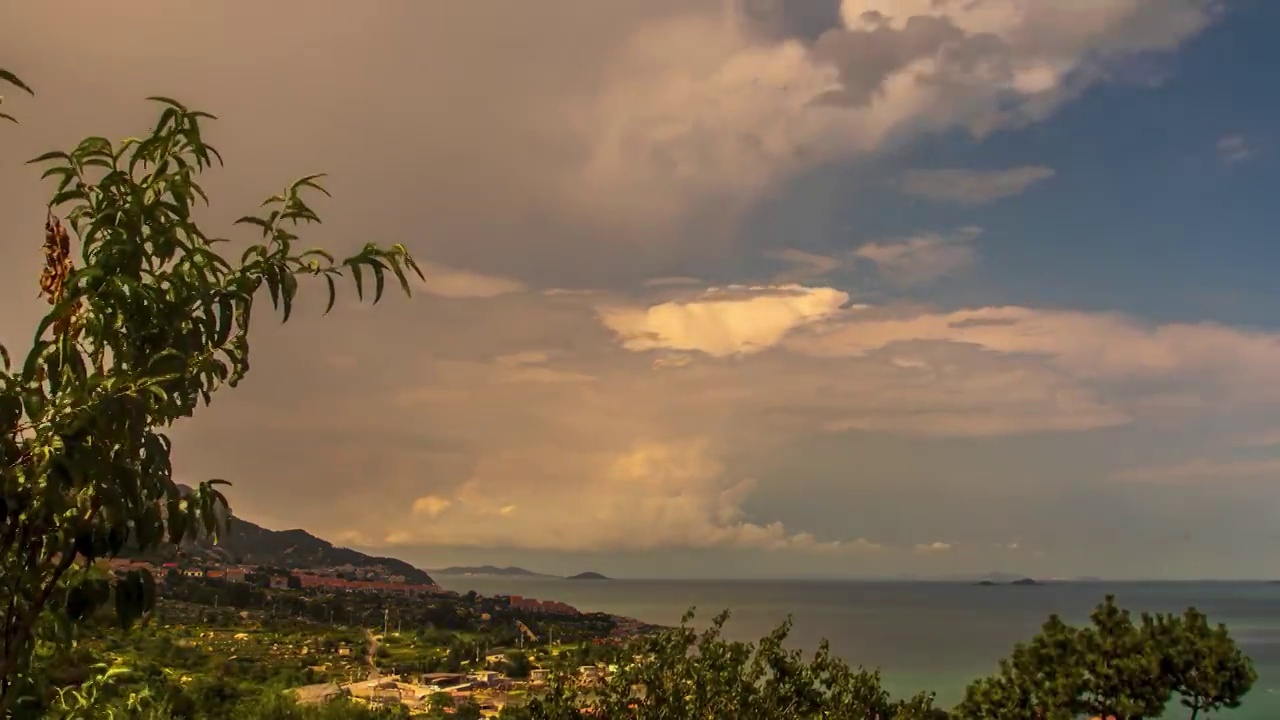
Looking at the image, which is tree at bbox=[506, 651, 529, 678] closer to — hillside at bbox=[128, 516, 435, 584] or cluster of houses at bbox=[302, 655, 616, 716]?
cluster of houses at bbox=[302, 655, 616, 716]

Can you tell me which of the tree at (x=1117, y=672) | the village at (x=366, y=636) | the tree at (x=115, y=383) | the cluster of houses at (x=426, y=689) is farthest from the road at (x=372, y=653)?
the tree at (x=115, y=383)

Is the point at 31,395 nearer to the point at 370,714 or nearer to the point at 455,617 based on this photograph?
the point at 370,714

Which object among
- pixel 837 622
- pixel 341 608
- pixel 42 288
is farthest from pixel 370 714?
pixel 837 622

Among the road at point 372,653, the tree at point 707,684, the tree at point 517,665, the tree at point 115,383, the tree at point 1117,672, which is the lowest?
the road at point 372,653

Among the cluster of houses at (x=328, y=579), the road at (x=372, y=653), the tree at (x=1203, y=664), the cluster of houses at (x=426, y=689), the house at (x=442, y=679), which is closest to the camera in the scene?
the tree at (x=1203, y=664)

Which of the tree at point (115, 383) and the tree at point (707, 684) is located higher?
the tree at point (115, 383)

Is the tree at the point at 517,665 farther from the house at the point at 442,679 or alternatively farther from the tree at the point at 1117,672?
the tree at the point at 1117,672

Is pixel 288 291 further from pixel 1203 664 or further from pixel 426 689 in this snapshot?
pixel 426 689

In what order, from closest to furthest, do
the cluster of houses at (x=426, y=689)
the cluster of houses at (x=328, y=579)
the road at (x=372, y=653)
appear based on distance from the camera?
the cluster of houses at (x=426, y=689) < the road at (x=372, y=653) < the cluster of houses at (x=328, y=579)


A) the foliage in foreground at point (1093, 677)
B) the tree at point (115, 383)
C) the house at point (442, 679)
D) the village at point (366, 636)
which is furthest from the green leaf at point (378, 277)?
the house at point (442, 679)

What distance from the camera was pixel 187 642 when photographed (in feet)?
183

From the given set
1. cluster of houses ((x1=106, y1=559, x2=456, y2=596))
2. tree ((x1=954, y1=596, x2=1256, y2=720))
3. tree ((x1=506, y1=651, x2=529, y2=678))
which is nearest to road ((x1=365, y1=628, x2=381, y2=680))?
tree ((x1=506, y1=651, x2=529, y2=678))

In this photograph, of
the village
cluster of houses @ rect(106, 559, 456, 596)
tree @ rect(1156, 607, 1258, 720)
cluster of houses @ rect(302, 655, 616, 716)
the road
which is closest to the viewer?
tree @ rect(1156, 607, 1258, 720)

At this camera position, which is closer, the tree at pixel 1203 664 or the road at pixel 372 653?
the tree at pixel 1203 664
